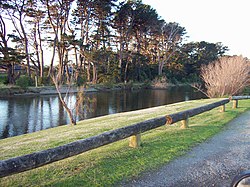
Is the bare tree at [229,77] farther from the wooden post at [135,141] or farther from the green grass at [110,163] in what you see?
the wooden post at [135,141]

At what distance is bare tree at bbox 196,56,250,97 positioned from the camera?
16969 mm

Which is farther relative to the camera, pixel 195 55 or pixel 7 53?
pixel 195 55

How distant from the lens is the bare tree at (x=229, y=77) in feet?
55.7

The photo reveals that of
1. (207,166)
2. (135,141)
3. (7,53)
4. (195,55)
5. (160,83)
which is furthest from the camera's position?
(195,55)

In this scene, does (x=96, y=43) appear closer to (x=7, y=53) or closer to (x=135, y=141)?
(x=7, y=53)

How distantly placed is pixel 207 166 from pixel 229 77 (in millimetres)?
14956

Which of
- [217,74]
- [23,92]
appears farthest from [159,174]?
[23,92]

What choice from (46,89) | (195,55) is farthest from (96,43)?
(195,55)

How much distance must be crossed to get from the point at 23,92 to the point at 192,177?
75.1 ft

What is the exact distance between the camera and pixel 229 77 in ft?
55.8

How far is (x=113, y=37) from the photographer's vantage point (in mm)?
36094

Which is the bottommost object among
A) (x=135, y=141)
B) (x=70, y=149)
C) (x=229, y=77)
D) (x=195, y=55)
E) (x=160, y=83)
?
(x=135, y=141)

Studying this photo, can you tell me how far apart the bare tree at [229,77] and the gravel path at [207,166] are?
12907 mm

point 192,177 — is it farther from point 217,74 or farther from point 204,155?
point 217,74
